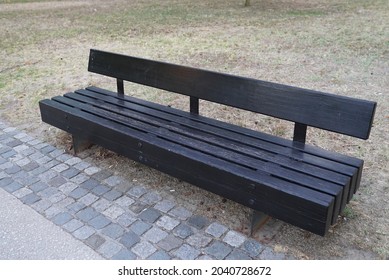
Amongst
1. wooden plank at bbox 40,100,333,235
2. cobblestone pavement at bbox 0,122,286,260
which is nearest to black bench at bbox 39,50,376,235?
wooden plank at bbox 40,100,333,235

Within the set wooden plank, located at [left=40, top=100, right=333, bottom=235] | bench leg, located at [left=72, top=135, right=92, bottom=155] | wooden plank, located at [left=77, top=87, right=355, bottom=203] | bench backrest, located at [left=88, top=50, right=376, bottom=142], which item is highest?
bench backrest, located at [left=88, top=50, right=376, bottom=142]

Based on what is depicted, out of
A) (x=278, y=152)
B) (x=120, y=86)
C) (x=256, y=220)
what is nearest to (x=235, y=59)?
(x=120, y=86)

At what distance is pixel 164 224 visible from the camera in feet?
9.59

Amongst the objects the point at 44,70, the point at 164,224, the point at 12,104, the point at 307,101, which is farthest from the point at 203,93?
the point at 44,70

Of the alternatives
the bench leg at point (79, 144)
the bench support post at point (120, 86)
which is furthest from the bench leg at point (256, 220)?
the bench support post at point (120, 86)

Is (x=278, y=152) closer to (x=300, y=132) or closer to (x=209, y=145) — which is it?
(x=300, y=132)

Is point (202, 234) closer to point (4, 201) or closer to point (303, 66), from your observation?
point (4, 201)

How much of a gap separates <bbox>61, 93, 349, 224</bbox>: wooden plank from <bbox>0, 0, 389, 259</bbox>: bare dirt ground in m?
0.46

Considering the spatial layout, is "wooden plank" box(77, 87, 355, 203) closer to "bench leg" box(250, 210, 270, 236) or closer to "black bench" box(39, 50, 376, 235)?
"black bench" box(39, 50, 376, 235)

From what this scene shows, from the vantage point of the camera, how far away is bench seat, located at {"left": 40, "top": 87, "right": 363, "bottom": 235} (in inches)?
94.1

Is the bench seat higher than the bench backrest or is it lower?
lower

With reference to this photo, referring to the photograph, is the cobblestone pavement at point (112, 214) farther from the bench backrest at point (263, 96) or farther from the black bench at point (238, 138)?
the bench backrest at point (263, 96)

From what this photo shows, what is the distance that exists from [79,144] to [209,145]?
5.19 ft

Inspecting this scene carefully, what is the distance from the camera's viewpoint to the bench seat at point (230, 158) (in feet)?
7.84
